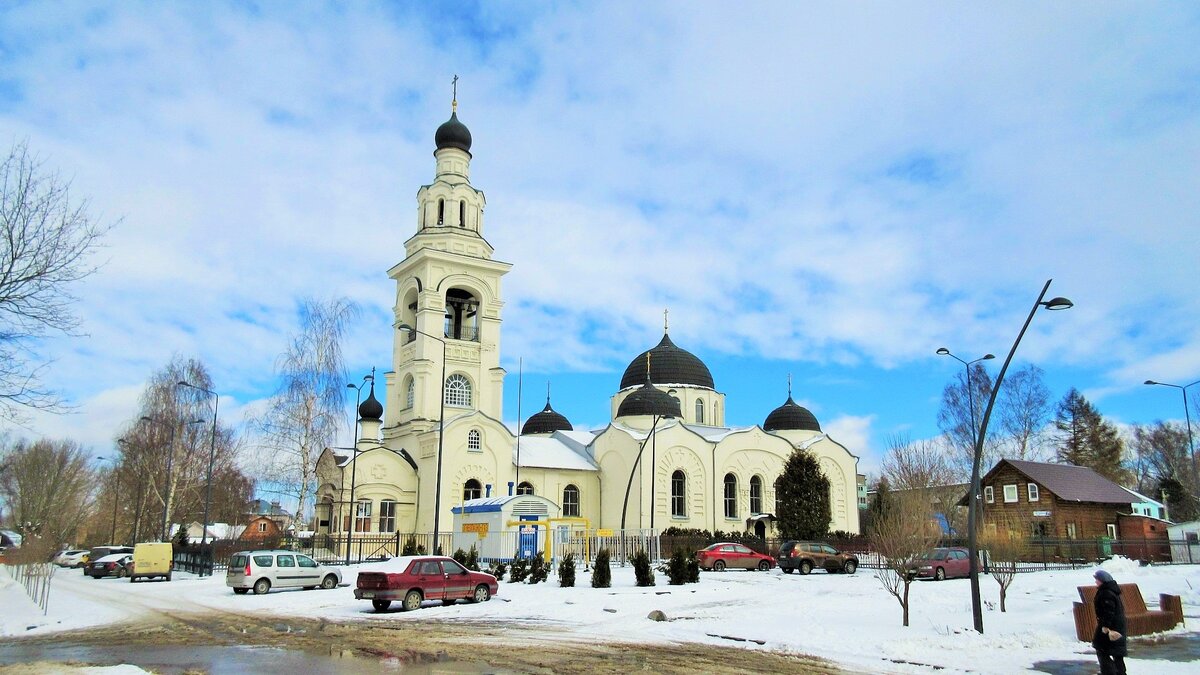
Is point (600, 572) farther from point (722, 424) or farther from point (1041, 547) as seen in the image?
point (722, 424)

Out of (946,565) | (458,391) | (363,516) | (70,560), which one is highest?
(458,391)

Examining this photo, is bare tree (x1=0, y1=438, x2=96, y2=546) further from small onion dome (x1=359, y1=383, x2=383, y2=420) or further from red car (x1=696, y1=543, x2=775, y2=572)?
red car (x1=696, y1=543, x2=775, y2=572)

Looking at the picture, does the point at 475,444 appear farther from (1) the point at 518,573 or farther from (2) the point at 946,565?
(2) the point at 946,565

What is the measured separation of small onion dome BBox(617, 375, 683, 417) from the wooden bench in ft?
119

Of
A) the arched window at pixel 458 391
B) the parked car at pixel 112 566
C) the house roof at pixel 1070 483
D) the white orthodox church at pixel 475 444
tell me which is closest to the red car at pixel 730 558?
the white orthodox church at pixel 475 444

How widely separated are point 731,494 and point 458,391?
1684 cm

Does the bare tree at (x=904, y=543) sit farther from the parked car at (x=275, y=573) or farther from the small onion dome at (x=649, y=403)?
the small onion dome at (x=649, y=403)

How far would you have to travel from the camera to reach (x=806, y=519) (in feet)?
150

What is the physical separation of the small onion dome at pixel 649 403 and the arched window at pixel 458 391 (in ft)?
33.7

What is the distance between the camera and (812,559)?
107 feet

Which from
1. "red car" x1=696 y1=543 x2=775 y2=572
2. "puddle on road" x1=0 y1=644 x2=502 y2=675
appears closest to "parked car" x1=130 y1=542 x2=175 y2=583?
"red car" x1=696 y1=543 x2=775 y2=572

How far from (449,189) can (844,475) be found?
29.9m

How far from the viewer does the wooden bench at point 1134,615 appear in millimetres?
15805

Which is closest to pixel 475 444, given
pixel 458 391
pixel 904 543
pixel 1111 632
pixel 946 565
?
pixel 458 391
